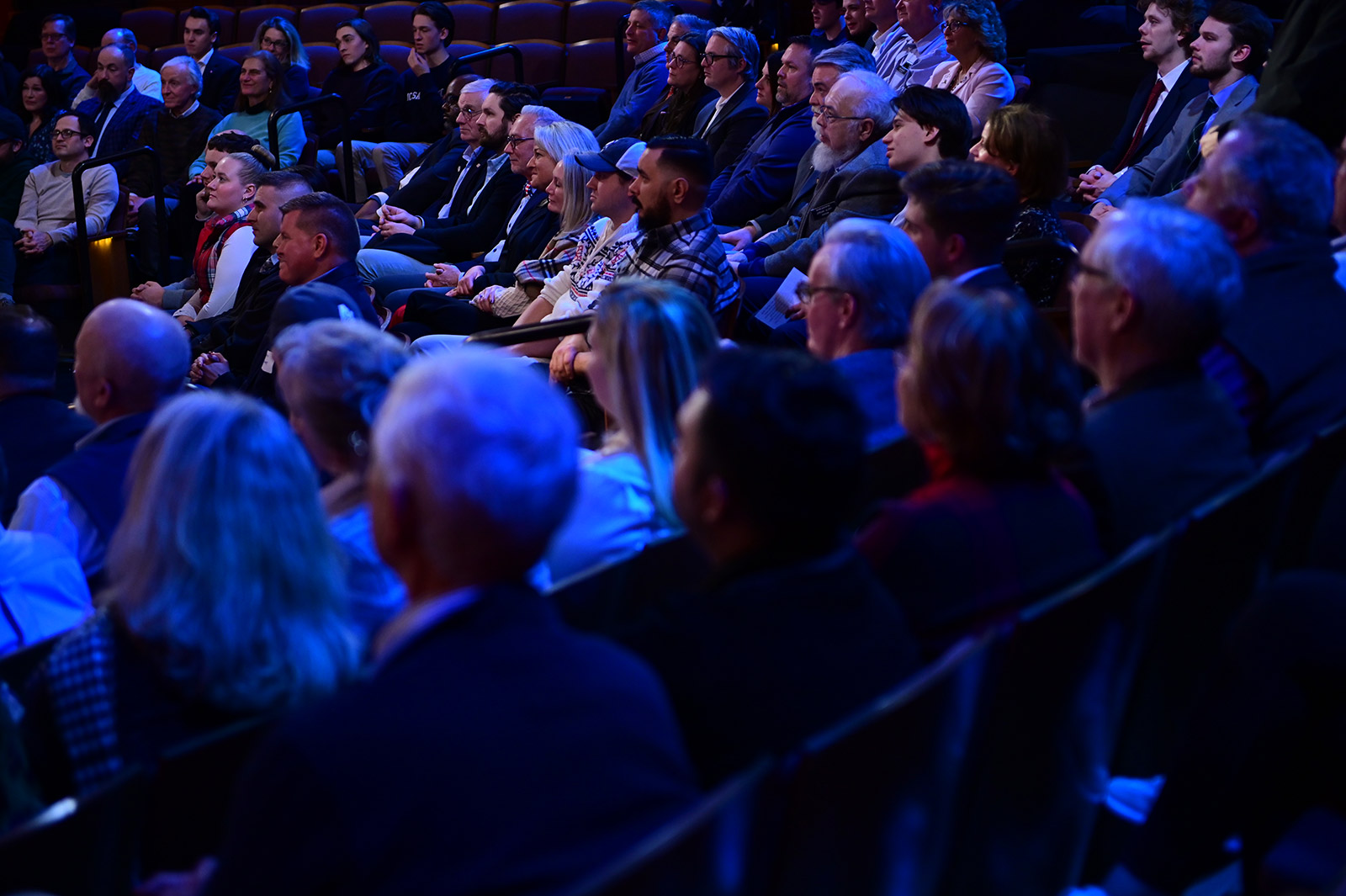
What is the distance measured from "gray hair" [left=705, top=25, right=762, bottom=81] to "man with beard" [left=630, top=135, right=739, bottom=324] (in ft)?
6.26

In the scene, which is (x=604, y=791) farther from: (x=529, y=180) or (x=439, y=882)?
(x=529, y=180)

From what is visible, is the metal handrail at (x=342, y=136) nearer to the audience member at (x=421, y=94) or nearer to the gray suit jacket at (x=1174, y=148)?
the audience member at (x=421, y=94)

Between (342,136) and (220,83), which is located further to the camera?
(220,83)

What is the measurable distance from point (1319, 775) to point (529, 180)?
4.15m

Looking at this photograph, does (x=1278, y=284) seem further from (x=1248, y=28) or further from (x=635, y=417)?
(x=1248, y=28)

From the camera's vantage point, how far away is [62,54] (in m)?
8.72

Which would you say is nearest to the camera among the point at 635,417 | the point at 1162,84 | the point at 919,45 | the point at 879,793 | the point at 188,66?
the point at 879,793

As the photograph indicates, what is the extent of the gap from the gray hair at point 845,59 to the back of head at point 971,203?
203 centimetres

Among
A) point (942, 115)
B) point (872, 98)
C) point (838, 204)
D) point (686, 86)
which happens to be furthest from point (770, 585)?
point (686, 86)

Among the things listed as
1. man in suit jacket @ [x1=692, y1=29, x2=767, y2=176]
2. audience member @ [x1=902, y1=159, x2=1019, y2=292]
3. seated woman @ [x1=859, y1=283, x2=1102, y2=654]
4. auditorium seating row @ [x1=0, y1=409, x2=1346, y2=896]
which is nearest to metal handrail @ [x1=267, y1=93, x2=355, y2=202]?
man in suit jacket @ [x1=692, y1=29, x2=767, y2=176]

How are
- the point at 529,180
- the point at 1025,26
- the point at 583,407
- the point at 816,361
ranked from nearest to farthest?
the point at 816,361 < the point at 583,407 < the point at 529,180 < the point at 1025,26

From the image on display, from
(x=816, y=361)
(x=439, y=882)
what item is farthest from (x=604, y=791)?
(x=816, y=361)

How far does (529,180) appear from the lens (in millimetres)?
5102

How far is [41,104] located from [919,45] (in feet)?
18.0
